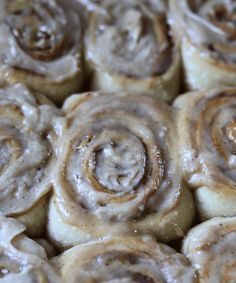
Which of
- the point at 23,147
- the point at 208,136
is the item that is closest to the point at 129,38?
the point at 208,136

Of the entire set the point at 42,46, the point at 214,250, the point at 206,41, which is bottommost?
the point at 214,250

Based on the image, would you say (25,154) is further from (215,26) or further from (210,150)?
(215,26)

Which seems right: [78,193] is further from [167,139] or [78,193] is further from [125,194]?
[167,139]

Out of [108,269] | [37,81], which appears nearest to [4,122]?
[37,81]

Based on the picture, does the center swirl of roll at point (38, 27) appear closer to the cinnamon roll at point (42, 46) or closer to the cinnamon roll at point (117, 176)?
the cinnamon roll at point (42, 46)

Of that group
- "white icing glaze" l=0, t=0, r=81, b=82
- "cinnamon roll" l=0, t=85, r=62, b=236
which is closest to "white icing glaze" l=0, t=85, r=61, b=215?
"cinnamon roll" l=0, t=85, r=62, b=236

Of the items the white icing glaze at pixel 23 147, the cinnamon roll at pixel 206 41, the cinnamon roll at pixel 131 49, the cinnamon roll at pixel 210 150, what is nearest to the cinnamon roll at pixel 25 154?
the white icing glaze at pixel 23 147

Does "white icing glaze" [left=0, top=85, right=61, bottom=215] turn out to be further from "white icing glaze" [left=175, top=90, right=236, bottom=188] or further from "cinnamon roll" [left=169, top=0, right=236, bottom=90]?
"cinnamon roll" [left=169, top=0, right=236, bottom=90]
